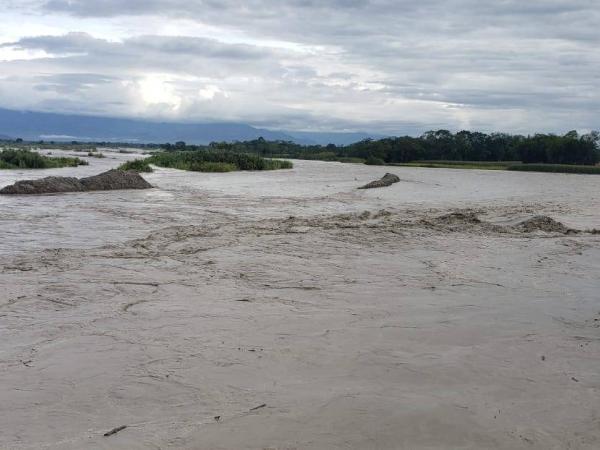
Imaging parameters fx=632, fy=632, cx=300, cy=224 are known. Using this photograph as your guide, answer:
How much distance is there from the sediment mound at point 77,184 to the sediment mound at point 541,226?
59.7 feet

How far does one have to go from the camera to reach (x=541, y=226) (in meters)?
18.3

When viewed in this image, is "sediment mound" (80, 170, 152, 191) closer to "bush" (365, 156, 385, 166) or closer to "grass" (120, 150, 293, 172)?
"grass" (120, 150, 293, 172)

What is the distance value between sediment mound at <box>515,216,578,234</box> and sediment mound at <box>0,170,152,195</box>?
18187mm

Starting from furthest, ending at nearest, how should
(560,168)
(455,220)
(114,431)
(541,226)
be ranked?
(560,168)
(455,220)
(541,226)
(114,431)

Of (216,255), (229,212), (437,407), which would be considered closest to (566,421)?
(437,407)

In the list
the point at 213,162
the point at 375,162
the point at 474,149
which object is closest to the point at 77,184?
the point at 213,162

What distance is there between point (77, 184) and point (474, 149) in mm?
88064

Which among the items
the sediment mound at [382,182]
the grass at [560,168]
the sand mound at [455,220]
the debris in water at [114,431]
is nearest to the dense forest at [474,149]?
the grass at [560,168]

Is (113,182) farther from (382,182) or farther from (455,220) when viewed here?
(382,182)

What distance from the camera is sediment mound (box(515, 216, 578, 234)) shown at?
58.6 ft

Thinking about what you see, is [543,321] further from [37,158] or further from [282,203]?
[37,158]

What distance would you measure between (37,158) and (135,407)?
161 feet

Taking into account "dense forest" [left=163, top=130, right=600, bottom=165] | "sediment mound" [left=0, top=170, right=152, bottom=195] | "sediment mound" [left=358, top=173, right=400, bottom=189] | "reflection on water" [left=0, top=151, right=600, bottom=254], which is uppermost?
"dense forest" [left=163, top=130, right=600, bottom=165]

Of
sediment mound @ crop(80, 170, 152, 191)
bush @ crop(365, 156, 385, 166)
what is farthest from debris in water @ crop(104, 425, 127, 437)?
bush @ crop(365, 156, 385, 166)
